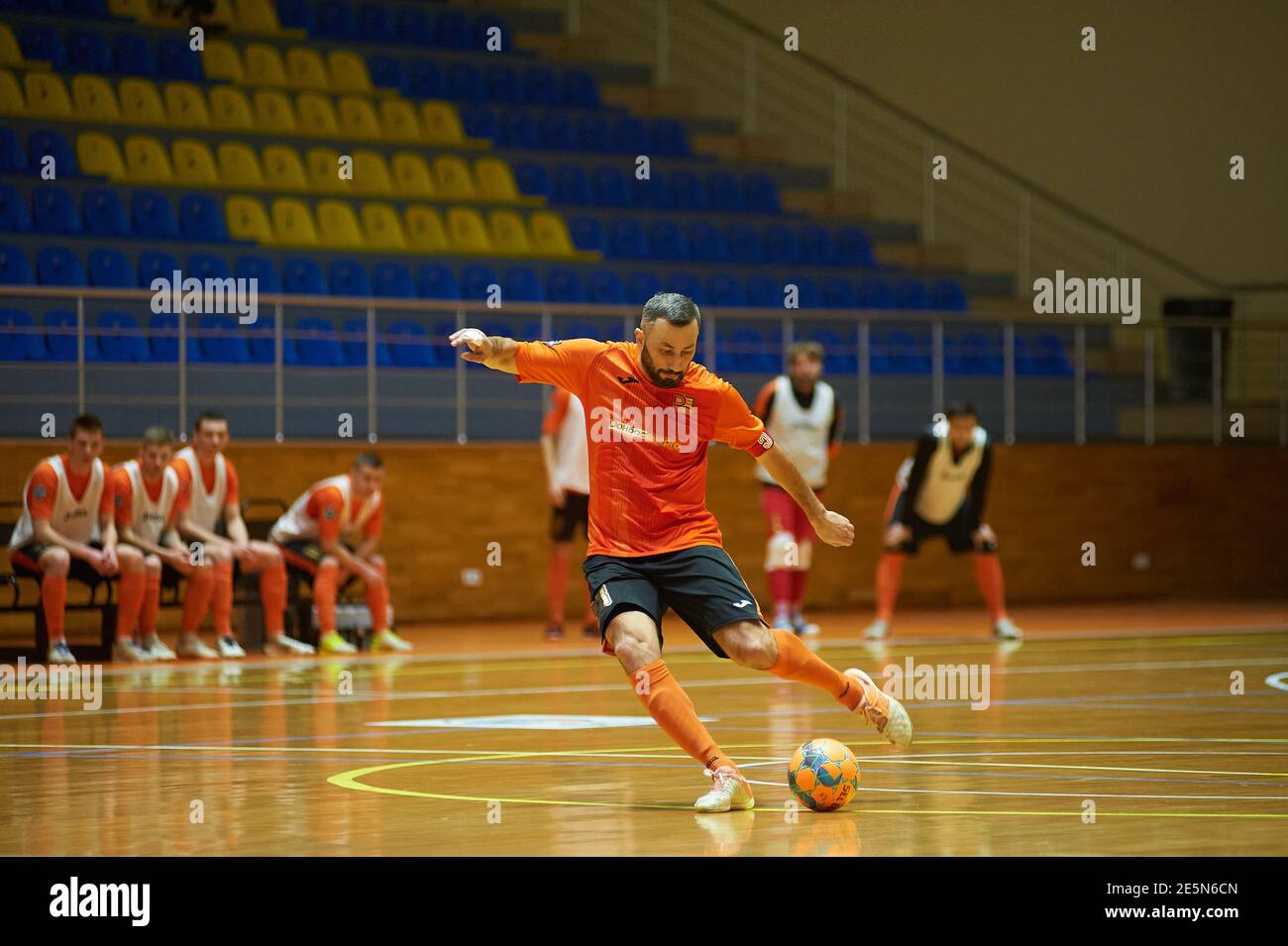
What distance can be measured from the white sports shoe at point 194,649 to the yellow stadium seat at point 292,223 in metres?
6.01

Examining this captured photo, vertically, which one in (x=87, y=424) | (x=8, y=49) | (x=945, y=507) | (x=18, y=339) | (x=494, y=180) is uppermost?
(x=8, y=49)

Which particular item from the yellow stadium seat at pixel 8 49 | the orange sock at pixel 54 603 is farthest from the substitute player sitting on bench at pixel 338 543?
the yellow stadium seat at pixel 8 49

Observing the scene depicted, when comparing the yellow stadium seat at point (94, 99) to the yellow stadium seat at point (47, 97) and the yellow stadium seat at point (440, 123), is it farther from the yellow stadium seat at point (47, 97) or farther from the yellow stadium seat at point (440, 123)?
the yellow stadium seat at point (440, 123)

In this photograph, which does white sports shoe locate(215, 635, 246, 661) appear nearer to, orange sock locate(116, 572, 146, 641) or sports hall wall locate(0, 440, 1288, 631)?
orange sock locate(116, 572, 146, 641)

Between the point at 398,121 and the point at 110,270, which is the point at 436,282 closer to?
the point at 398,121

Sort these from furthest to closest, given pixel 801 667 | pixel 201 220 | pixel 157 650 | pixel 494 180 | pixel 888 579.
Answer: pixel 494 180 → pixel 201 220 → pixel 888 579 → pixel 157 650 → pixel 801 667

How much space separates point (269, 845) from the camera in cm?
583

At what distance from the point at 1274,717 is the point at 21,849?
6306 millimetres

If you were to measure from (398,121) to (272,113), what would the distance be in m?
1.53

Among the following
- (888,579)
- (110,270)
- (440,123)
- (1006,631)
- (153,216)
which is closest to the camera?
(1006,631)

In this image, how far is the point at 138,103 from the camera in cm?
1967

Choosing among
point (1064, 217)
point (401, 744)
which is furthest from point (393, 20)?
point (401, 744)

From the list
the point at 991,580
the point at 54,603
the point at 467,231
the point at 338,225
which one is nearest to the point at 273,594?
the point at 54,603

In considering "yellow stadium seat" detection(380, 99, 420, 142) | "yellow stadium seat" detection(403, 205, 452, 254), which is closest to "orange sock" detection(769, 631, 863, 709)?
"yellow stadium seat" detection(403, 205, 452, 254)
